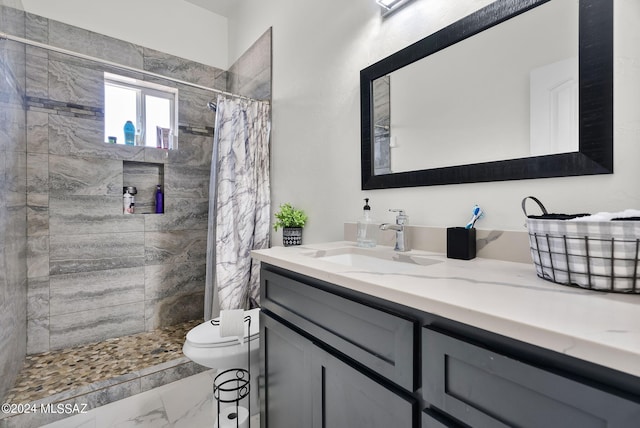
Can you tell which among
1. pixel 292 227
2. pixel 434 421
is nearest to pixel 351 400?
pixel 434 421

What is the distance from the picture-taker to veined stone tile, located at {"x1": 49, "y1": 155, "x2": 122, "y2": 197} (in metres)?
2.15

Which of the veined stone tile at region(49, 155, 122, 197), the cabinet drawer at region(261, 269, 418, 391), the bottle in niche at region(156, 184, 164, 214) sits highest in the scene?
the veined stone tile at region(49, 155, 122, 197)

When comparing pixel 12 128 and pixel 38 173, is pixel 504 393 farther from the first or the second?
Answer: pixel 38 173

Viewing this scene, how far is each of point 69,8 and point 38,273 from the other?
1976 mm

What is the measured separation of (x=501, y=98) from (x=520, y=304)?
2.51 feet

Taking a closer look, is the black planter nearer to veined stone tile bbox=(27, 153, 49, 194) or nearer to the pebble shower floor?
the pebble shower floor

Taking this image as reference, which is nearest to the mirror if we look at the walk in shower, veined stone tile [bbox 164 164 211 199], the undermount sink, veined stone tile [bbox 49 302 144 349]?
the undermount sink

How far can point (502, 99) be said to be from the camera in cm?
100

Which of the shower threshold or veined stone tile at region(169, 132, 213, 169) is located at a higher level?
veined stone tile at region(169, 132, 213, 169)

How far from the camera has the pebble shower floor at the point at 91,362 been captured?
168 cm

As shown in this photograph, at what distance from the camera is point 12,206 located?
175 centimetres

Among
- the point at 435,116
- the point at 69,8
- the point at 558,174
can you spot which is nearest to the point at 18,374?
the point at 69,8

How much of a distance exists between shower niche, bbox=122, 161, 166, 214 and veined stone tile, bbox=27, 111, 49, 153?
0.49m

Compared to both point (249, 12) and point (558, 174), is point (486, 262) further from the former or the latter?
point (249, 12)
